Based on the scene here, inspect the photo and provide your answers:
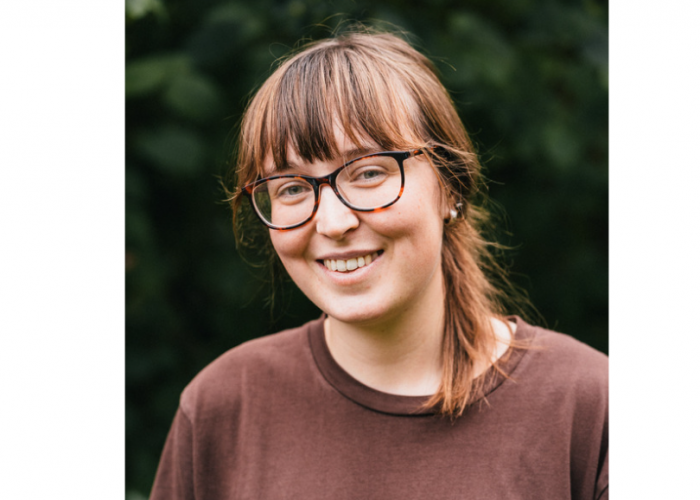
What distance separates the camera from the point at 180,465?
141 cm

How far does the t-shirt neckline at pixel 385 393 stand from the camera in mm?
1265

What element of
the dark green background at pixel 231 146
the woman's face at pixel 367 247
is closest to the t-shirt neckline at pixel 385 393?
the woman's face at pixel 367 247

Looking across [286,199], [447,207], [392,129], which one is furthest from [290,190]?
[447,207]

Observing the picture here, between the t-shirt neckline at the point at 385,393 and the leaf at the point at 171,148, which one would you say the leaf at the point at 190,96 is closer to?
the leaf at the point at 171,148

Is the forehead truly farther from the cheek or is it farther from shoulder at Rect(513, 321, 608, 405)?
shoulder at Rect(513, 321, 608, 405)

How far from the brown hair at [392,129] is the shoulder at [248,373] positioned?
307 millimetres

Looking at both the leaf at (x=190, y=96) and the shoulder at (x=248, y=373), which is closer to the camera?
the shoulder at (x=248, y=373)

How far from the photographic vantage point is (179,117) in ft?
7.57

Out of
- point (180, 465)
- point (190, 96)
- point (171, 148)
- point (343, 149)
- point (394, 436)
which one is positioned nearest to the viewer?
point (343, 149)

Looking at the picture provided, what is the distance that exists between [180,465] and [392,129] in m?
0.88

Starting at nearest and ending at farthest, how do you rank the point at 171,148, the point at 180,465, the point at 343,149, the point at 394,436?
the point at 343,149 → the point at 394,436 → the point at 180,465 → the point at 171,148

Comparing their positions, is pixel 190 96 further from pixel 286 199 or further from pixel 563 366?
pixel 563 366

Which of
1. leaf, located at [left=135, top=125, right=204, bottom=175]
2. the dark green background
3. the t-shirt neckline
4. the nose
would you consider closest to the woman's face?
the nose

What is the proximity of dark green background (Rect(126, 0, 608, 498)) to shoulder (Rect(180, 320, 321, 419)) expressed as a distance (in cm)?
72
